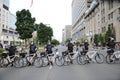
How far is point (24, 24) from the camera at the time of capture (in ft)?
186

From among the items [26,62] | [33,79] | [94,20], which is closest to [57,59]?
[26,62]

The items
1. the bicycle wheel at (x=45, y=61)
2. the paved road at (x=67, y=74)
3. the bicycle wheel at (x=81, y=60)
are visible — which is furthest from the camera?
the bicycle wheel at (x=81, y=60)

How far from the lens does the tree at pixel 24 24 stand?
56.8 metres

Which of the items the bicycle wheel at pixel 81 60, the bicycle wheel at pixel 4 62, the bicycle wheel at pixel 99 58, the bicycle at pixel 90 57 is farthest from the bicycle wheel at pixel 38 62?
the bicycle wheel at pixel 99 58

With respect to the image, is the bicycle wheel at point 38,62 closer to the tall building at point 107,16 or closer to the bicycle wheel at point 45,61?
the bicycle wheel at point 45,61

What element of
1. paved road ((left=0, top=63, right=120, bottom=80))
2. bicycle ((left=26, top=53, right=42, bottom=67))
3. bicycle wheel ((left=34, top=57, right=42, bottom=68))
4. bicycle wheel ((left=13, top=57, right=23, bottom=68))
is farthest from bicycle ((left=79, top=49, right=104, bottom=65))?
bicycle wheel ((left=13, top=57, right=23, bottom=68))

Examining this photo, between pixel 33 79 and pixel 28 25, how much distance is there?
156ft

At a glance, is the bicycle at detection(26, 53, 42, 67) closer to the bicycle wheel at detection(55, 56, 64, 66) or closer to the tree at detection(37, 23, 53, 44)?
the bicycle wheel at detection(55, 56, 64, 66)

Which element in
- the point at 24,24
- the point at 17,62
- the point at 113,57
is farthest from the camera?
the point at 24,24

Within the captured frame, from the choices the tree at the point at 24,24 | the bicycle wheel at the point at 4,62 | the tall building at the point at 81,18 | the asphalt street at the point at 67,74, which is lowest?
the asphalt street at the point at 67,74

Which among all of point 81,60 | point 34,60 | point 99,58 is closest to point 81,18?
point 99,58

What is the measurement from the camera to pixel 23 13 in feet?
191

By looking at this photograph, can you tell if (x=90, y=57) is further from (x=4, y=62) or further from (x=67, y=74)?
(x=4, y=62)

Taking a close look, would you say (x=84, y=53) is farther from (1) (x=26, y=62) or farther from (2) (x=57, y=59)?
(1) (x=26, y=62)
